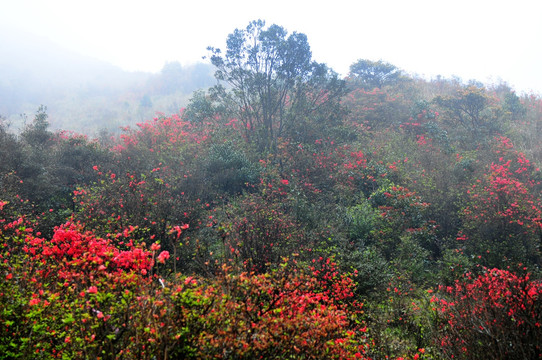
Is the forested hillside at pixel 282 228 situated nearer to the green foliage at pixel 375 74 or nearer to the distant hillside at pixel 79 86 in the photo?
the green foliage at pixel 375 74

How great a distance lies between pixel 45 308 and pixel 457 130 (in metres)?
22.0

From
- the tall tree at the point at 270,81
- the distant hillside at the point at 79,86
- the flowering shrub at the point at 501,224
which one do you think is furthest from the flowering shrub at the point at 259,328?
the distant hillside at the point at 79,86

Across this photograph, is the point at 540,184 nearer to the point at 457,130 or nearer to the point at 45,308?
the point at 457,130

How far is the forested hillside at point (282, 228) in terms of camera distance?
335 cm

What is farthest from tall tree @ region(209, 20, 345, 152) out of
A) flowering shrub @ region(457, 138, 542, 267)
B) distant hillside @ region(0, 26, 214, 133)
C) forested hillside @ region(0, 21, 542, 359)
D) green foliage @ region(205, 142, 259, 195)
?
distant hillside @ region(0, 26, 214, 133)

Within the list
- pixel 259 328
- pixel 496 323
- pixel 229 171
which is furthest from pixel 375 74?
pixel 259 328

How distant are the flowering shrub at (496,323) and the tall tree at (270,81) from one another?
12.0m

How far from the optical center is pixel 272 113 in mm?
16656

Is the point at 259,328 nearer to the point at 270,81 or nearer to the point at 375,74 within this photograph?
the point at 270,81

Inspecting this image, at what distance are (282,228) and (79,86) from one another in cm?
4718

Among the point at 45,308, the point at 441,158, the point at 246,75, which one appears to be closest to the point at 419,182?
the point at 441,158

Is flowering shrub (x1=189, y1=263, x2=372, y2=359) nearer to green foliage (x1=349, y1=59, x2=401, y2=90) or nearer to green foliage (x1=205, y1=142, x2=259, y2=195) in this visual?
green foliage (x1=205, y1=142, x2=259, y2=195)

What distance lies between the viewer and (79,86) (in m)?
41.8

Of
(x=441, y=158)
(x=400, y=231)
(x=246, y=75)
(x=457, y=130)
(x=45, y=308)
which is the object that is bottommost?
(x=400, y=231)
